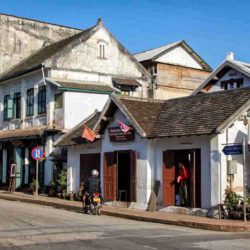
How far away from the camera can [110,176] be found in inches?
900

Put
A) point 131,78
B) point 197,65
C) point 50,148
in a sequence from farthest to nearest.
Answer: point 197,65, point 131,78, point 50,148

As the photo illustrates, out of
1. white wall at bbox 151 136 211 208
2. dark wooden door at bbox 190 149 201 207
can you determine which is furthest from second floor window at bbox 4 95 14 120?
dark wooden door at bbox 190 149 201 207

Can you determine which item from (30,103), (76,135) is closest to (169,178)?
(76,135)

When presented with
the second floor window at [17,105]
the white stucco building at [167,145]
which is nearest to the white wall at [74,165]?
the white stucco building at [167,145]

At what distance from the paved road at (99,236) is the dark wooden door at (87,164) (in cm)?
745

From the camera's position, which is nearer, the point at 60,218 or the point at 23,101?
the point at 60,218

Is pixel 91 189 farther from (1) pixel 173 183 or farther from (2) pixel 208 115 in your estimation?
(2) pixel 208 115

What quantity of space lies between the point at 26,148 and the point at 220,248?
73.1ft

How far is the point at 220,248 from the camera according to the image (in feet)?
37.7

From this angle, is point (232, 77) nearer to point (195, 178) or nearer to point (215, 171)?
point (195, 178)

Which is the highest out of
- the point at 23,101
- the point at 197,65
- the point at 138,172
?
the point at 197,65

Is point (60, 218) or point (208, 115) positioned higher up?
point (208, 115)

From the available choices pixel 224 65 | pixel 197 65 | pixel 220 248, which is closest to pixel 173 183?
pixel 220 248

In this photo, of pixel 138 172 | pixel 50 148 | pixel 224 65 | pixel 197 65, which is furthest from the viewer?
pixel 197 65
